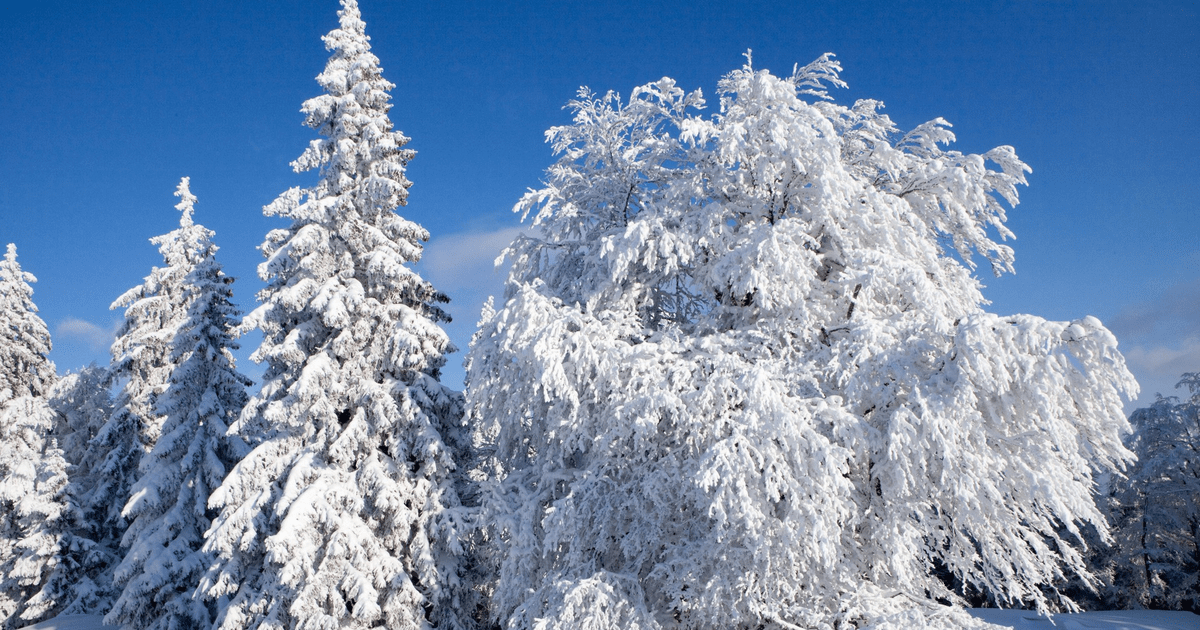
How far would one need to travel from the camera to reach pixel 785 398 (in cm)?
796

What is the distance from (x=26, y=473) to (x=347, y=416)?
1742 cm

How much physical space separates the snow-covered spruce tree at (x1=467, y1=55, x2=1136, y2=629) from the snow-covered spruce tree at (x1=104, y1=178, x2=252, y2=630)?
32.2ft

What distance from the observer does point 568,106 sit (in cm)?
1205

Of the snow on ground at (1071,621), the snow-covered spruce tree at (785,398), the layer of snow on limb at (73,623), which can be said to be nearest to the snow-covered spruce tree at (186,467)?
the layer of snow on limb at (73,623)

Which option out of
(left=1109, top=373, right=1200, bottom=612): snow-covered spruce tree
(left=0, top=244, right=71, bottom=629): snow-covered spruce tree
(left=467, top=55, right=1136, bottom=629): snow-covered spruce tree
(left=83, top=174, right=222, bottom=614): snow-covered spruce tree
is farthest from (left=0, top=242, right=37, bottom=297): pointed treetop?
(left=1109, top=373, right=1200, bottom=612): snow-covered spruce tree

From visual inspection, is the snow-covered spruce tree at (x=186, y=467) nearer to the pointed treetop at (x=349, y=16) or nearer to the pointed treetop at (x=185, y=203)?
the pointed treetop at (x=185, y=203)

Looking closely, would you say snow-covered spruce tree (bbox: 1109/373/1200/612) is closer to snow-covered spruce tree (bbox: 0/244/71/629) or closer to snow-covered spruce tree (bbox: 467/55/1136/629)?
snow-covered spruce tree (bbox: 467/55/1136/629)

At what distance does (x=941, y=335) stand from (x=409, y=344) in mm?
8508

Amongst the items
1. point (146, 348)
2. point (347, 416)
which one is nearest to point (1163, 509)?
point (347, 416)

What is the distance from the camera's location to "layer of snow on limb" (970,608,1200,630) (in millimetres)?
16844

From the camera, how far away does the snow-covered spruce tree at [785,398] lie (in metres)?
7.59

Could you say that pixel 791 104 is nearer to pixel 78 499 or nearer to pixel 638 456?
pixel 638 456

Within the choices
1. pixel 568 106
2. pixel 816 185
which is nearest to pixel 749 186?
pixel 816 185

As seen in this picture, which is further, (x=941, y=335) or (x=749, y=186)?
(x=749, y=186)
